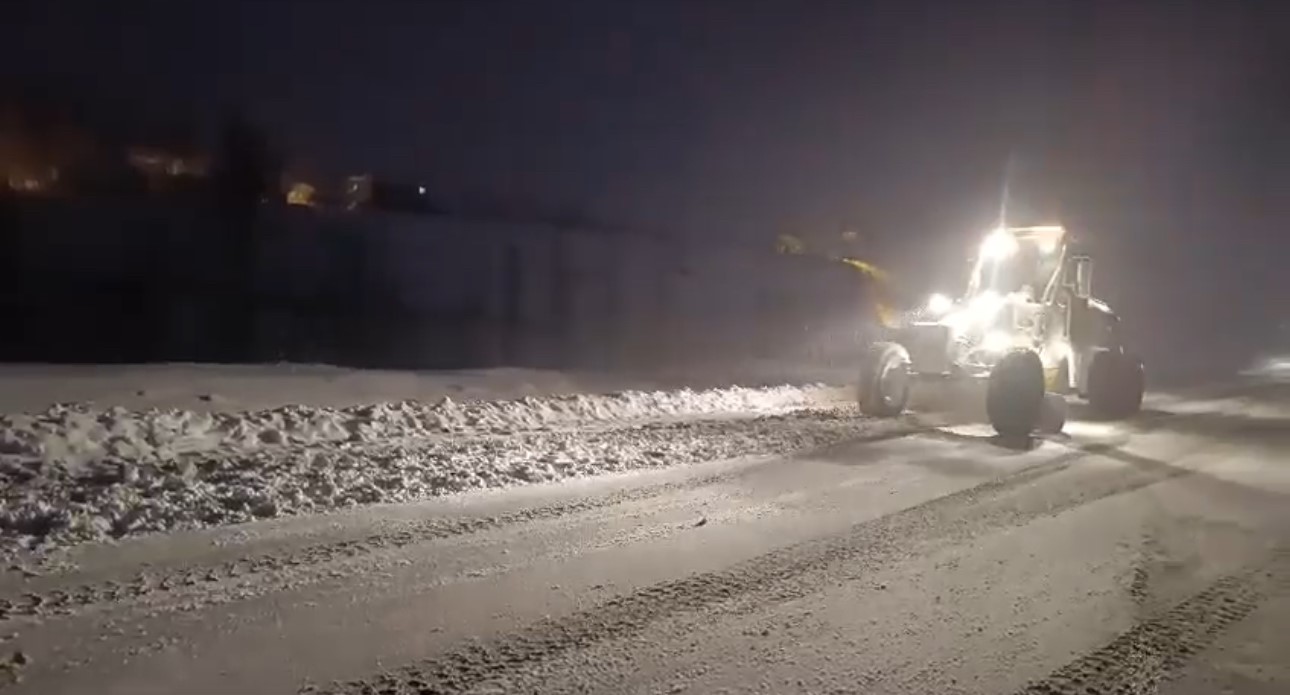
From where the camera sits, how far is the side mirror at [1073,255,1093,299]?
1920 centimetres

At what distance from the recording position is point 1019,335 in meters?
18.9

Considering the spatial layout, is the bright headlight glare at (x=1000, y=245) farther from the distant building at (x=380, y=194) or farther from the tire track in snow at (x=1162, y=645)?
the distant building at (x=380, y=194)

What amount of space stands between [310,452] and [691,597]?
655cm

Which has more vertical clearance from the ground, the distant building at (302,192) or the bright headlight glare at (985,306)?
the distant building at (302,192)

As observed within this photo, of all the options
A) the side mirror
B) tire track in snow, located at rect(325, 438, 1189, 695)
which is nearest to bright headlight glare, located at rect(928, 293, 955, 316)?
the side mirror

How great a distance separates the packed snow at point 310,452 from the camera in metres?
9.12

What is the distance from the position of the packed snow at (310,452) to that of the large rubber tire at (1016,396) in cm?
180

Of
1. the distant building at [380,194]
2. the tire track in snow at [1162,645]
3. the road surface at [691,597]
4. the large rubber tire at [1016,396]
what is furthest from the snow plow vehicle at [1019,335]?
the distant building at [380,194]

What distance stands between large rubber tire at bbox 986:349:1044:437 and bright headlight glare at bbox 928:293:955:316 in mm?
4460

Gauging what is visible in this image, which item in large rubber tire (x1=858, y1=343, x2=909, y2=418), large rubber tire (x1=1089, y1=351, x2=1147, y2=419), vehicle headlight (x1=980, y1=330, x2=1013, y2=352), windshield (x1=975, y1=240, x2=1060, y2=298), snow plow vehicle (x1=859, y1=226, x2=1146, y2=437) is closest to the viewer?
large rubber tire (x1=858, y1=343, x2=909, y2=418)

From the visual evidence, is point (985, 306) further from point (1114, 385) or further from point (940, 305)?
point (1114, 385)

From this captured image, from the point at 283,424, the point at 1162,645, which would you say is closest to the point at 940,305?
the point at 283,424

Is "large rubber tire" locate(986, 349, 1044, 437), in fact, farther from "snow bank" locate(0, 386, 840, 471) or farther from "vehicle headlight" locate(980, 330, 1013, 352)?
"snow bank" locate(0, 386, 840, 471)

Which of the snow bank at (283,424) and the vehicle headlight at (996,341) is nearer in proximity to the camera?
the snow bank at (283,424)
